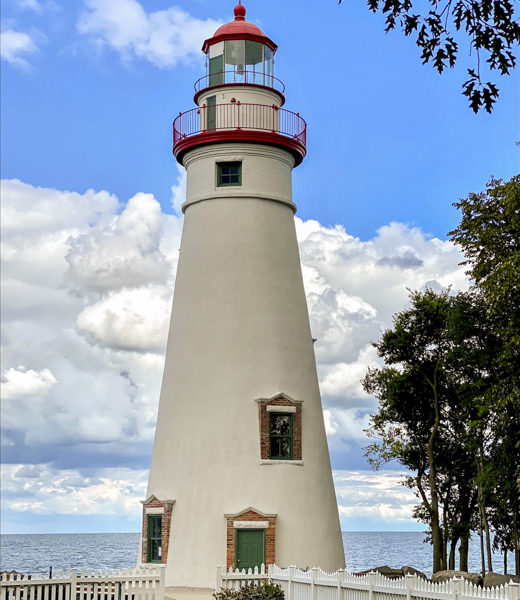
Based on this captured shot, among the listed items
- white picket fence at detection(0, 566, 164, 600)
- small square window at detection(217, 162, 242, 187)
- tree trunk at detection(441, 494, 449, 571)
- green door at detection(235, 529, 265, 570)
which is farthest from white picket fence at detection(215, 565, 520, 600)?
small square window at detection(217, 162, 242, 187)

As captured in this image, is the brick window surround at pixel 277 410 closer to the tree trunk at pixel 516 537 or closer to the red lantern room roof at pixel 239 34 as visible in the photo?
the tree trunk at pixel 516 537

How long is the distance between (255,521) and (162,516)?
9.48 ft

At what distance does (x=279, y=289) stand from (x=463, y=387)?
7252mm

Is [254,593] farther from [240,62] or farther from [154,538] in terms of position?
[240,62]

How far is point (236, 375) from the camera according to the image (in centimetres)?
2577

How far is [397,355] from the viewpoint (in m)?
32.4

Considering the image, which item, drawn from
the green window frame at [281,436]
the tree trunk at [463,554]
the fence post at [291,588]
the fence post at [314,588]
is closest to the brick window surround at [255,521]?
the green window frame at [281,436]

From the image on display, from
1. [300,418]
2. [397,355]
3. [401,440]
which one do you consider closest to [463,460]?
[401,440]

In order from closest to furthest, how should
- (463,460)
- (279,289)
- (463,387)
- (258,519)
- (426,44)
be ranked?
(426,44)
(258,519)
(279,289)
(463,387)
(463,460)

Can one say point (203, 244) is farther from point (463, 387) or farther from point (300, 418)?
point (463, 387)

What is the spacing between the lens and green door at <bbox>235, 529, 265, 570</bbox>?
24.4 m

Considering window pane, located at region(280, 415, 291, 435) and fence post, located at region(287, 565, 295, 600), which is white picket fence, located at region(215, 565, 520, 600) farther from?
window pane, located at region(280, 415, 291, 435)

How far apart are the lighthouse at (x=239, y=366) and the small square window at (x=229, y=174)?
0.03 meters

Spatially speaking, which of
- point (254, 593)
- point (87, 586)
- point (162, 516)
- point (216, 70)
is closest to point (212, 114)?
point (216, 70)
